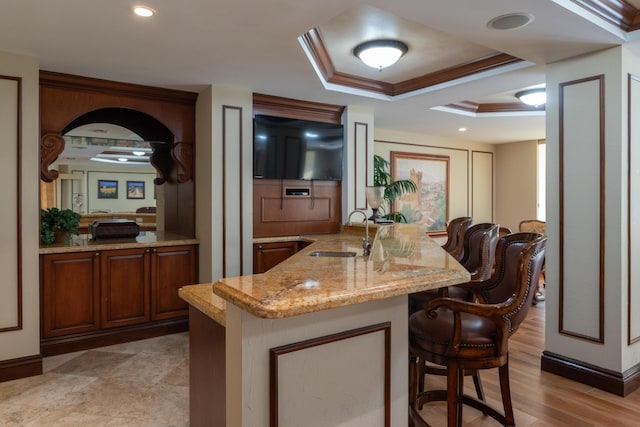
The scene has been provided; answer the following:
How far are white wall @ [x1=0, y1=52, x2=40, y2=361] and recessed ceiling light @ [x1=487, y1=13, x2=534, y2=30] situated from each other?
3.25 m

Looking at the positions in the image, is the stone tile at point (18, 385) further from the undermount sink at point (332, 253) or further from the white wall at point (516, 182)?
the white wall at point (516, 182)

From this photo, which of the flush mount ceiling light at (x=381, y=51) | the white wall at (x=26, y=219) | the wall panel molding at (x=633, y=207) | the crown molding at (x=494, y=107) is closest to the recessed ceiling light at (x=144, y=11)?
the white wall at (x=26, y=219)

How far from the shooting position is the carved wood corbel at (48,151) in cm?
335

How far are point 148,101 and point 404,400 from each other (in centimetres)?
354

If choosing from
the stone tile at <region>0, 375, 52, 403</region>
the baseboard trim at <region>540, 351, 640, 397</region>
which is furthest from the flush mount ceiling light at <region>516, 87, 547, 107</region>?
the stone tile at <region>0, 375, 52, 403</region>

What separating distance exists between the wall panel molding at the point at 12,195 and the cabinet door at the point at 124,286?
0.65 metres

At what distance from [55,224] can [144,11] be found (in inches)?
85.2

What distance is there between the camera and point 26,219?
313 cm

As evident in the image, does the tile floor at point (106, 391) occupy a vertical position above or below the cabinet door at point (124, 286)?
below

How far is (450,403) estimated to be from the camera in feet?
6.20

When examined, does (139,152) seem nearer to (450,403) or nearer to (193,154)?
(193,154)

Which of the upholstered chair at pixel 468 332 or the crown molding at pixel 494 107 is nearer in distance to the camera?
the upholstered chair at pixel 468 332

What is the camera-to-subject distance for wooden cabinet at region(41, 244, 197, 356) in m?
3.43

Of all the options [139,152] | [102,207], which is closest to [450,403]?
[139,152]
